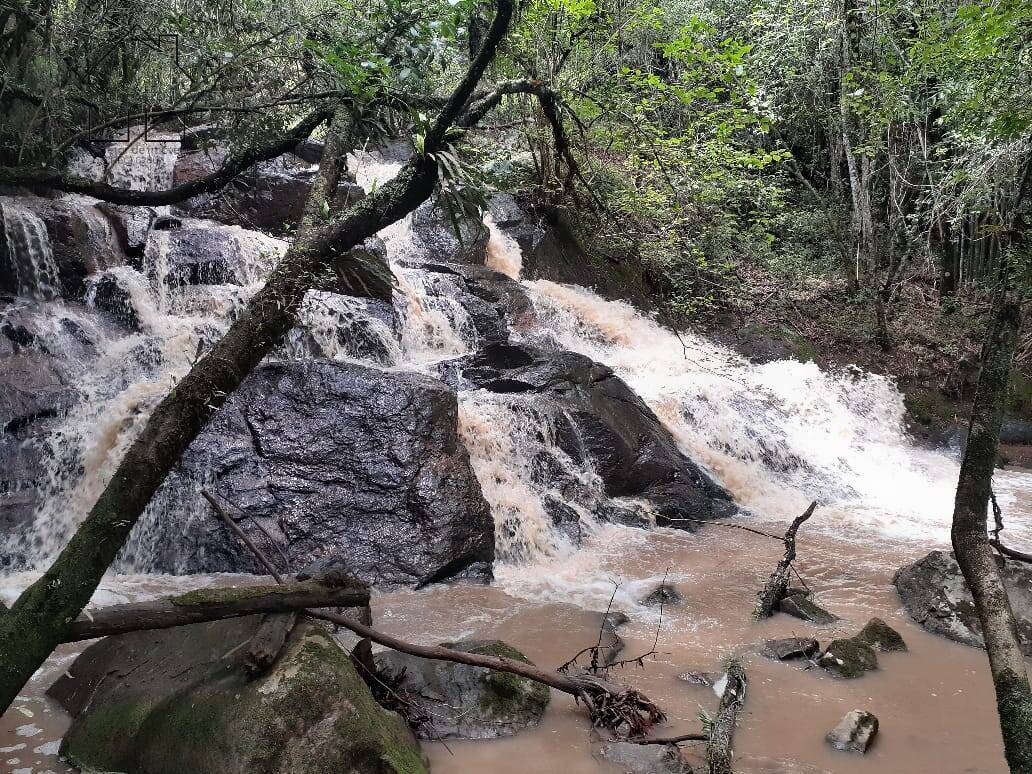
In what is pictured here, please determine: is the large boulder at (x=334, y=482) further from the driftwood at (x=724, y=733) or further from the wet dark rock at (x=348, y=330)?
the driftwood at (x=724, y=733)

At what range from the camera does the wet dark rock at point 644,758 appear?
321cm

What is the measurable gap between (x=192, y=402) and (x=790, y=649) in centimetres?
380

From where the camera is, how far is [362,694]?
304 cm

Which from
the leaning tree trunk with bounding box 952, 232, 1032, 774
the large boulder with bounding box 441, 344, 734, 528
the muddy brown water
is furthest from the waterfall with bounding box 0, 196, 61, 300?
the leaning tree trunk with bounding box 952, 232, 1032, 774

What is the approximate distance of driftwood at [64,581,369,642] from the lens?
107 inches

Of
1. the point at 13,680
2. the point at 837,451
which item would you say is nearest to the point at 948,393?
the point at 837,451

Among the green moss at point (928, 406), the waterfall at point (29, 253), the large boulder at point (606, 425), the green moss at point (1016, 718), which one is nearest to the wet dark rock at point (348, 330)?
the large boulder at point (606, 425)

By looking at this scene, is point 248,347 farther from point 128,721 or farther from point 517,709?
point 517,709

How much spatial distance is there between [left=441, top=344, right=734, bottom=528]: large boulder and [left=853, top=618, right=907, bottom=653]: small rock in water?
3.33 metres

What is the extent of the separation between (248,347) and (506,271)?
11.3 m

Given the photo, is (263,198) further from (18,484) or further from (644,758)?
(644,758)

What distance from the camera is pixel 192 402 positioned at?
2.80 m

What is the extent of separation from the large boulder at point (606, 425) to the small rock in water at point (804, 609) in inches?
105

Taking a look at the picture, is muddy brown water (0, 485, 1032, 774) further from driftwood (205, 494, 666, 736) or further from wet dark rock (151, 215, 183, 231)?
wet dark rock (151, 215, 183, 231)
